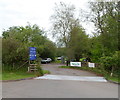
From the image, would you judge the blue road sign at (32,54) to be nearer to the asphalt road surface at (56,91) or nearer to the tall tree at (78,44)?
the asphalt road surface at (56,91)

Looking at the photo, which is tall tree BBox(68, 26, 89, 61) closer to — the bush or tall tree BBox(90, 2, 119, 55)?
tall tree BBox(90, 2, 119, 55)

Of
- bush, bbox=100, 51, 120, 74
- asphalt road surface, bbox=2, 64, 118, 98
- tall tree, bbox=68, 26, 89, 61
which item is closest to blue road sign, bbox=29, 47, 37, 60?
asphalt road surface, bbox=2, 64, 118, 98

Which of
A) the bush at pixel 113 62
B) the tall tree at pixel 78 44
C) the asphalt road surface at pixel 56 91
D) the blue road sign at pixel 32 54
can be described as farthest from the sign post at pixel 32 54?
the tall tree at pixel 78 44

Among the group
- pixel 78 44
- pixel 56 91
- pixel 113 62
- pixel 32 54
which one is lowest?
pixel 56 91

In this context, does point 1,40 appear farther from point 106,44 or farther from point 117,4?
point 117,4

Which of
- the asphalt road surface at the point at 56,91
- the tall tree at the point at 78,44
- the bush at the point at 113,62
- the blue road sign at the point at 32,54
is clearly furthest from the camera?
the tall tree at the point at 78,44

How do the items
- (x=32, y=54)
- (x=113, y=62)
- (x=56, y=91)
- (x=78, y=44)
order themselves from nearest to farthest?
(x=56, y=91) → (x=113, y=62) → (x=32, y=54) → (x=78, y=44)

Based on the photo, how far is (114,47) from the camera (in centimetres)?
2097

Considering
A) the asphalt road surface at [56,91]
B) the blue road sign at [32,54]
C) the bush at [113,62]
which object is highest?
the blue road sign at [32,54]

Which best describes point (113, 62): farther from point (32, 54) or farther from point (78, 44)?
point (78, 44)

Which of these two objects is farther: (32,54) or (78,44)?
(78,44)

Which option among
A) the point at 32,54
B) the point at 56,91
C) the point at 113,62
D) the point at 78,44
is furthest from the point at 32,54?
the point at 78,44

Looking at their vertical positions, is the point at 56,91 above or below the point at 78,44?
below

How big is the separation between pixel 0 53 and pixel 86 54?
690 inches
